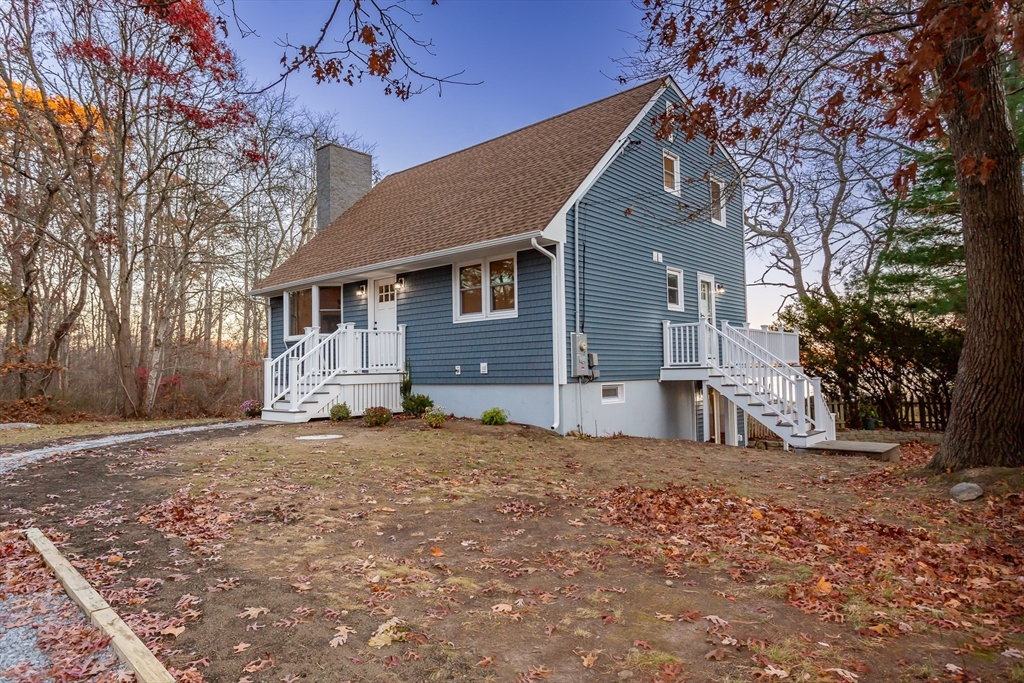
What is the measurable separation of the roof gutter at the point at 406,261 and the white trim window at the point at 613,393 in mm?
3499

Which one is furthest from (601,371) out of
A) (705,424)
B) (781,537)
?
(781,537)

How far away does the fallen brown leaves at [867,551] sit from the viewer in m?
3.68

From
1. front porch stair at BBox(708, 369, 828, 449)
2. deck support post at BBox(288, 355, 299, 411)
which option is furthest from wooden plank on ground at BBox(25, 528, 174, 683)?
front porch stair at BBox(708, 369, 828, 449)

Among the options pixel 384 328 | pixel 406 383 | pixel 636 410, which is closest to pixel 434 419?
pixel 406 383

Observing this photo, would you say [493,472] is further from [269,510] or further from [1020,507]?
[1020,507]

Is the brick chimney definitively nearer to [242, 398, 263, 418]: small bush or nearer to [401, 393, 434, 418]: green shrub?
[242, 398, 263, 418]: small bush

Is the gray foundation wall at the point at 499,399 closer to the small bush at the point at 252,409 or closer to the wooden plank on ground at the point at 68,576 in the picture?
the small bush at the point at 252,409

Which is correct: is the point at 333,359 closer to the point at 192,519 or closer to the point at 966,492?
the point at 192,519

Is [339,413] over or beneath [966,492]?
over

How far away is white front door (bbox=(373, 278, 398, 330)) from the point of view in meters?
14.3

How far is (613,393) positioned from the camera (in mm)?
12422

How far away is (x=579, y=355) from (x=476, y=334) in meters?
2.44

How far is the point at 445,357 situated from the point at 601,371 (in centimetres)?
349

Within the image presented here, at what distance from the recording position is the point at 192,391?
70.3 ft
